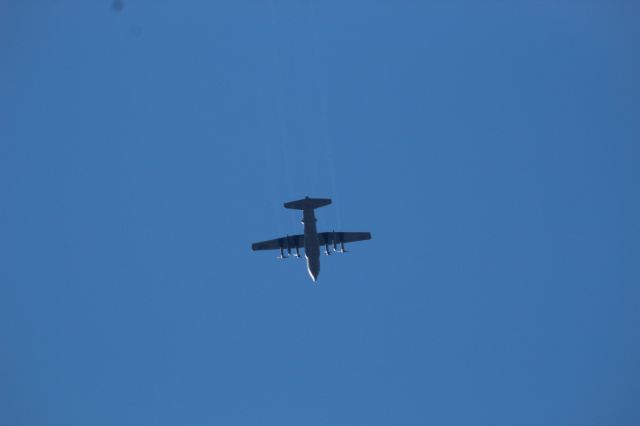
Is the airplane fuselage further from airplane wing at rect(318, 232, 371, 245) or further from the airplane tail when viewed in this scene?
airplane wing at rect(318, 232, 371, 245)

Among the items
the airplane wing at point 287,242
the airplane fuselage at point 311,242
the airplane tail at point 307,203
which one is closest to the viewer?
the airplane tail at point 307,203

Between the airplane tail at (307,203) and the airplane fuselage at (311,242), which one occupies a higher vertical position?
the airplane tail at (307,203)

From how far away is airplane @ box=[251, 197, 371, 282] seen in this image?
57.0 metres

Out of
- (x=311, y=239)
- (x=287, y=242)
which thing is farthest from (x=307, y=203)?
(x=287, y=242)

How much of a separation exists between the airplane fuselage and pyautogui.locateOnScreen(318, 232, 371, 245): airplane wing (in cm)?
529

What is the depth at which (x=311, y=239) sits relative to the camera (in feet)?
195

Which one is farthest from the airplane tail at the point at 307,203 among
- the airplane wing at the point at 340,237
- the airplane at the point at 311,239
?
the airplane wing at the point at 340,237

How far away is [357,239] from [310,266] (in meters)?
8.61

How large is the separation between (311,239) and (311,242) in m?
Result: 0.35

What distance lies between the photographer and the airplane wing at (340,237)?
66.8m

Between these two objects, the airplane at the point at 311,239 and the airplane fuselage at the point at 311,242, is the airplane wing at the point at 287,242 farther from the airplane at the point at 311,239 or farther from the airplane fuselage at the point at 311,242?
the airplane fuselage at the point at 311,242

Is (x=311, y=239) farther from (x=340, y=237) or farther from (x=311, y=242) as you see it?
(x=340, y=237)

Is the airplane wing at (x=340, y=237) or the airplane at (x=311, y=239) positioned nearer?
the airplane at (x=311, y=239)

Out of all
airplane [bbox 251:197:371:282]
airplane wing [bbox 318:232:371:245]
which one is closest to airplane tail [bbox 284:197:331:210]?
airplane [bbox 251:197:371:282]
